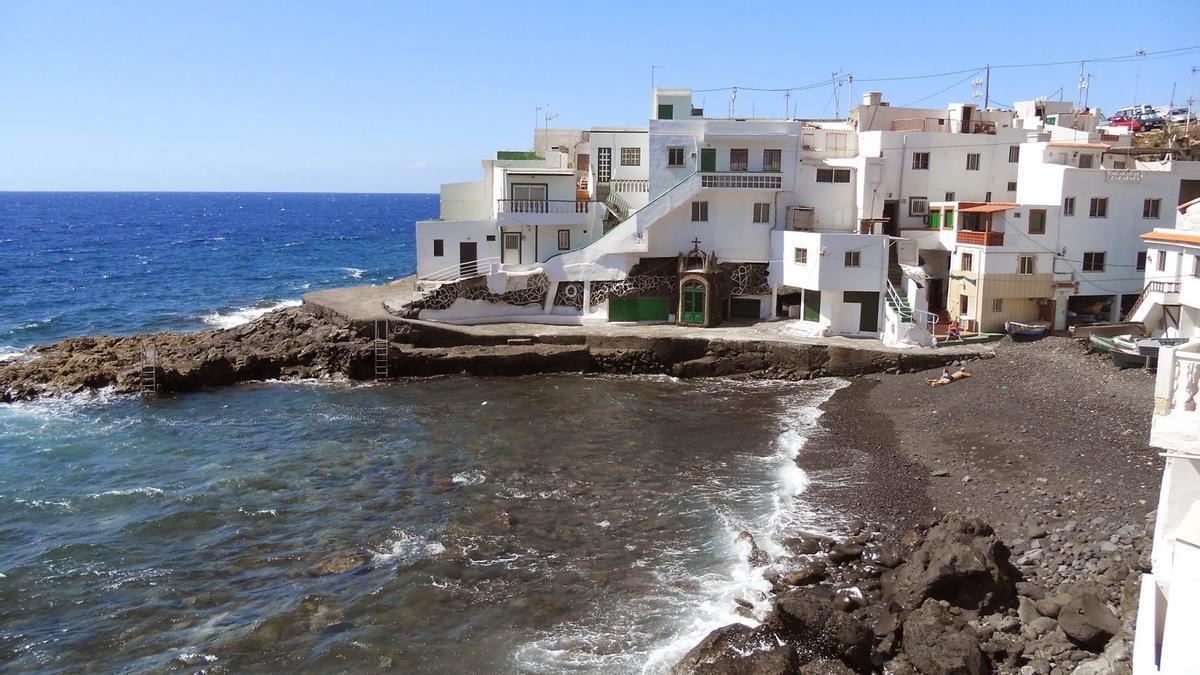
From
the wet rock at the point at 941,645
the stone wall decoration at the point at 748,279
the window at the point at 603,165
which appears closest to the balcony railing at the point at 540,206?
the window at the point at 603,165

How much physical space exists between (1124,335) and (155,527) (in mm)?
32055

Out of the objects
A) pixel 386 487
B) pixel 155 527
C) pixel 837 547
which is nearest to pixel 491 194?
pixel 386 487

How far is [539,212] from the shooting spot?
42.4 metres

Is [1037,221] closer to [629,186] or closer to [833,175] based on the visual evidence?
[833,175]

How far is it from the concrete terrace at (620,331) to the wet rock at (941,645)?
66.5ft

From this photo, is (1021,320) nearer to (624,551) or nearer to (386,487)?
(624,551)

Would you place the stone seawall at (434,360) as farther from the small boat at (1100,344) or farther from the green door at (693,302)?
the small boat at (1100,344)

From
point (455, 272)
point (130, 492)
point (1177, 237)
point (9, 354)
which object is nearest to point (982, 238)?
point (1177, 237)

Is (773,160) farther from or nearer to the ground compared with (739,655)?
farther from the ground

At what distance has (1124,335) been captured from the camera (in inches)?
1319

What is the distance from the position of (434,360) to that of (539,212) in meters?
9.05

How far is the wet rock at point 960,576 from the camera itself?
17.5 m

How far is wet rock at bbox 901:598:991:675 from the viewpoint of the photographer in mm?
15344

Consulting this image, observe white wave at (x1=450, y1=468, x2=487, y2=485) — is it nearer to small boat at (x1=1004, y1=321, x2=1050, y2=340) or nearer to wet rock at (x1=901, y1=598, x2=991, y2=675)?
wet rock at (x1=901, y1=598, x2=991, y2=675)
